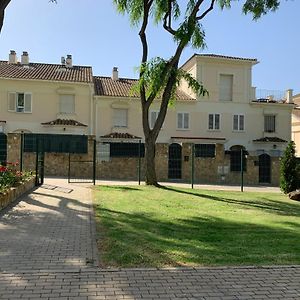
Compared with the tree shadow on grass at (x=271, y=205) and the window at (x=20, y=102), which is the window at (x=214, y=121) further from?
the tree shadow on grass at (x=271, y=205)

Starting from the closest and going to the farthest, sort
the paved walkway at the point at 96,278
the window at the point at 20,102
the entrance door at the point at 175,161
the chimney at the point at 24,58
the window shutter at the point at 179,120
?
the paved walkway at the point at 96,278
the entrance door at the point at 175,161
the window at the point at 20,102
the window shutter at the point at 179,120
the chimney at the point at 24,58

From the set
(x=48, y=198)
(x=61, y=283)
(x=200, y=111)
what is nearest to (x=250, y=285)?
(x=61, y=283)

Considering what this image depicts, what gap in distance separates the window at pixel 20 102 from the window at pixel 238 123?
752 inches

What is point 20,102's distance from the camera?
37.7 m

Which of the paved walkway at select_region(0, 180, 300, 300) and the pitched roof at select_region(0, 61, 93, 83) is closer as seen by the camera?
the paved walkway at select_region(0, 180, 300, 300)

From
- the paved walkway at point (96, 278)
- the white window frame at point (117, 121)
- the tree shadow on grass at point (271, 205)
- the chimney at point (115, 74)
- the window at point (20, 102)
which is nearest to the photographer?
the paved walkway at point (96, 278)

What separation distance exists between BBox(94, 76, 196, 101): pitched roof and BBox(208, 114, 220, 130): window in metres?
2.63

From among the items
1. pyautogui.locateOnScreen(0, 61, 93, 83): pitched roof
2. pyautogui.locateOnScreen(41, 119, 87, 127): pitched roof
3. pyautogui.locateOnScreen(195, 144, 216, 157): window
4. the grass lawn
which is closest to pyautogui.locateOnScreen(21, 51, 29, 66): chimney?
pyautogui.locateOnScreen(0, 61, 93, 83): pitched roof

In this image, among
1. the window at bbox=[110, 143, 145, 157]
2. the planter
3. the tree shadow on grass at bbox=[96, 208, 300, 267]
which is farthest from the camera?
the window at bbox=[110, 143, 145, 157]

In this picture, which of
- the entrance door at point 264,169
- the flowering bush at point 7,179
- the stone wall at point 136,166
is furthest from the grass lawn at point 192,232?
the entrance door at point 264,169

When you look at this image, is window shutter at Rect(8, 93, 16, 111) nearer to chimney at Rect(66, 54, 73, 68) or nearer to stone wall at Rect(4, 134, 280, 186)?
chimney at Rect(66, 54, 73, 68)

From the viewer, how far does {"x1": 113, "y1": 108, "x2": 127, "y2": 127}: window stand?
129 ft

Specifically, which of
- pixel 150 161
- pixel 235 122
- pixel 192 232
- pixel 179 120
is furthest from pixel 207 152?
pixel 192 232

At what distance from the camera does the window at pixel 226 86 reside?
42500 mm
